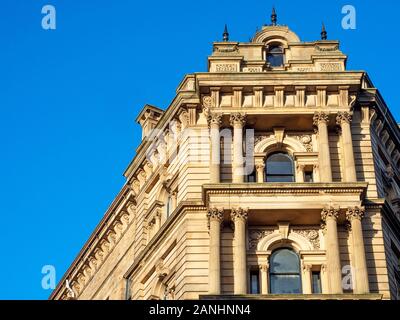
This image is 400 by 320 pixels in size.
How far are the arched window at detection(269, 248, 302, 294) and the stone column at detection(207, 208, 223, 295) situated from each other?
7.04 feet

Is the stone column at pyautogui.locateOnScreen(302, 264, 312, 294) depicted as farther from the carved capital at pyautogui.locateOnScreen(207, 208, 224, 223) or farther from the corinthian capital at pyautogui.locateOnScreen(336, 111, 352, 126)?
the corinthian capital at pyautogui.locateOnScreen(336, 111, 352, 126)

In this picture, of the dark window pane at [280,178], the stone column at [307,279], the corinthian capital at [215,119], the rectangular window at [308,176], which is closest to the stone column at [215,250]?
the stone column at [307,279]

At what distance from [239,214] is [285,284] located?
3.13 m

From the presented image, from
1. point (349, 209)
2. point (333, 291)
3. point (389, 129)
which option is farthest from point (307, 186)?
point (389, 129)

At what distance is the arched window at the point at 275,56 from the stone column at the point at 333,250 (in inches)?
341

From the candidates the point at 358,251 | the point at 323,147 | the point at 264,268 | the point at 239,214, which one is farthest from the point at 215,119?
the point at 358,251

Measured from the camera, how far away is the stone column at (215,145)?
38344 millimetres

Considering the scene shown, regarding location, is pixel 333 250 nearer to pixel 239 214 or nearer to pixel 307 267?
pixel 307 267

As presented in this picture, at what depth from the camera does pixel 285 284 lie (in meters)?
36.0

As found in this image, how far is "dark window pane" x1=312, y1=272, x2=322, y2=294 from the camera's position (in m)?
35.7

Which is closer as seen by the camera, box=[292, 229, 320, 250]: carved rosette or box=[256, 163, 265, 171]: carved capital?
box=[292, 229, 320, 250]: carved rosette

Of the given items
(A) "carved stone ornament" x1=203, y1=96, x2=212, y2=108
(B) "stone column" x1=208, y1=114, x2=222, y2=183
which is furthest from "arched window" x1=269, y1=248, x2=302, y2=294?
(A) "carved stone ornament" x1=203, y1=96, x2=212, y2=108

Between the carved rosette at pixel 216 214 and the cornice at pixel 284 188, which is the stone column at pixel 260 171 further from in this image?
the carved rosette at pixel 216 214
